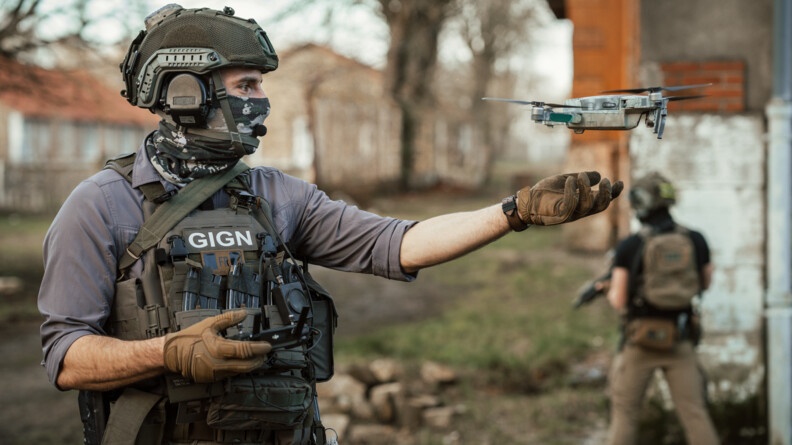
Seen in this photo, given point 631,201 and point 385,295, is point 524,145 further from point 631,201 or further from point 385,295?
point 631,201

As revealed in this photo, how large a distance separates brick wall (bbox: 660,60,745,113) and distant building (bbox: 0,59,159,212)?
28.0 ft

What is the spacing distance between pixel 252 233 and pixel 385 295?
10.1 metres

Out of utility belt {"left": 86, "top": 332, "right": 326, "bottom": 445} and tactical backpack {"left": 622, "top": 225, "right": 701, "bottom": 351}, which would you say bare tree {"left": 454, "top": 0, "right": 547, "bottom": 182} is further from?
utility belt {"left": 86, "top": 332, "right": 326, "bottom": 445}

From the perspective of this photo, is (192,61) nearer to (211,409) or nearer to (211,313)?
(211,313)

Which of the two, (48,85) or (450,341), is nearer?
(450,341)

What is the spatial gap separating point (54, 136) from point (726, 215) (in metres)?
32.1

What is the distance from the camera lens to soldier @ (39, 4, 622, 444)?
2.56 metres

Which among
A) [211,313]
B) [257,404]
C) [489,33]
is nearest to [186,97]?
[211,313]

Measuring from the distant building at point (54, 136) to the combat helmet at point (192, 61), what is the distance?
394 inches

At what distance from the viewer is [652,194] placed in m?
5.50

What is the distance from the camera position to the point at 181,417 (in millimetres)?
2662

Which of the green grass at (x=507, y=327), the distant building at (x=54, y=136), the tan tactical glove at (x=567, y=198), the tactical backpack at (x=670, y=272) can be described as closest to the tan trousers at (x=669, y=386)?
the tactical backpack at (x=670, y=272)

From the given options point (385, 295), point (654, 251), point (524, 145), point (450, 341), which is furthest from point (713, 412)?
point (524, 145)

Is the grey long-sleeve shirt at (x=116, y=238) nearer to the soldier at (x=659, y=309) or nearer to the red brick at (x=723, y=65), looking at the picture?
the soldier at (x=659, y=309)
